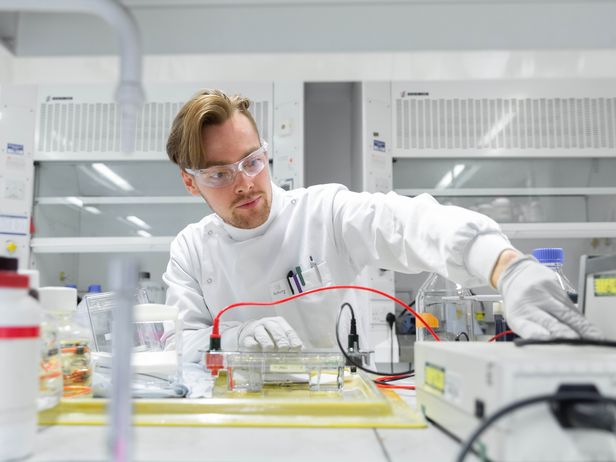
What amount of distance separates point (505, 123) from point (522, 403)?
255cm

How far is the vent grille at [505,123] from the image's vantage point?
2.68 m

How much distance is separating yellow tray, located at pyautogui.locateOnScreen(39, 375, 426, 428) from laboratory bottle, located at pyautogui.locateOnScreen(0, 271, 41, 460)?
0.46 feet

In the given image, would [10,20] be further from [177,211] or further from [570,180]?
[570,180]

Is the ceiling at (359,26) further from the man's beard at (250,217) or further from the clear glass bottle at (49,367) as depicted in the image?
the man's beard at (250,217)

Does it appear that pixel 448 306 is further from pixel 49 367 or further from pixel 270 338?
pixel 49 367

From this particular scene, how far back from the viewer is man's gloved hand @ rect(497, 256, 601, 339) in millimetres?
748

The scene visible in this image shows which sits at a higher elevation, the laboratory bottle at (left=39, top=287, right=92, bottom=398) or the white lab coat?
the white lab coat

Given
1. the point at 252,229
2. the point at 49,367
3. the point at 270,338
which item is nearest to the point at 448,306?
the point at 252,229

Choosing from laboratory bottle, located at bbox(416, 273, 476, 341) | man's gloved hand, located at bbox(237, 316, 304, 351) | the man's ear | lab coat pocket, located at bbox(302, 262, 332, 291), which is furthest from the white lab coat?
laboratory bottle, located at bbox(416, 273, 476, 341)

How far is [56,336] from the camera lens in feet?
2.42

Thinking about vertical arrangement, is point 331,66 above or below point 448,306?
above

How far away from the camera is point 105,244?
8.89 feet

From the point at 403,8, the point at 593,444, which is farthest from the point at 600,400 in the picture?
the point at 403,8

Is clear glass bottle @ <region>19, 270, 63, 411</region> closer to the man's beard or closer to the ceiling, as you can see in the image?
the ceiling
